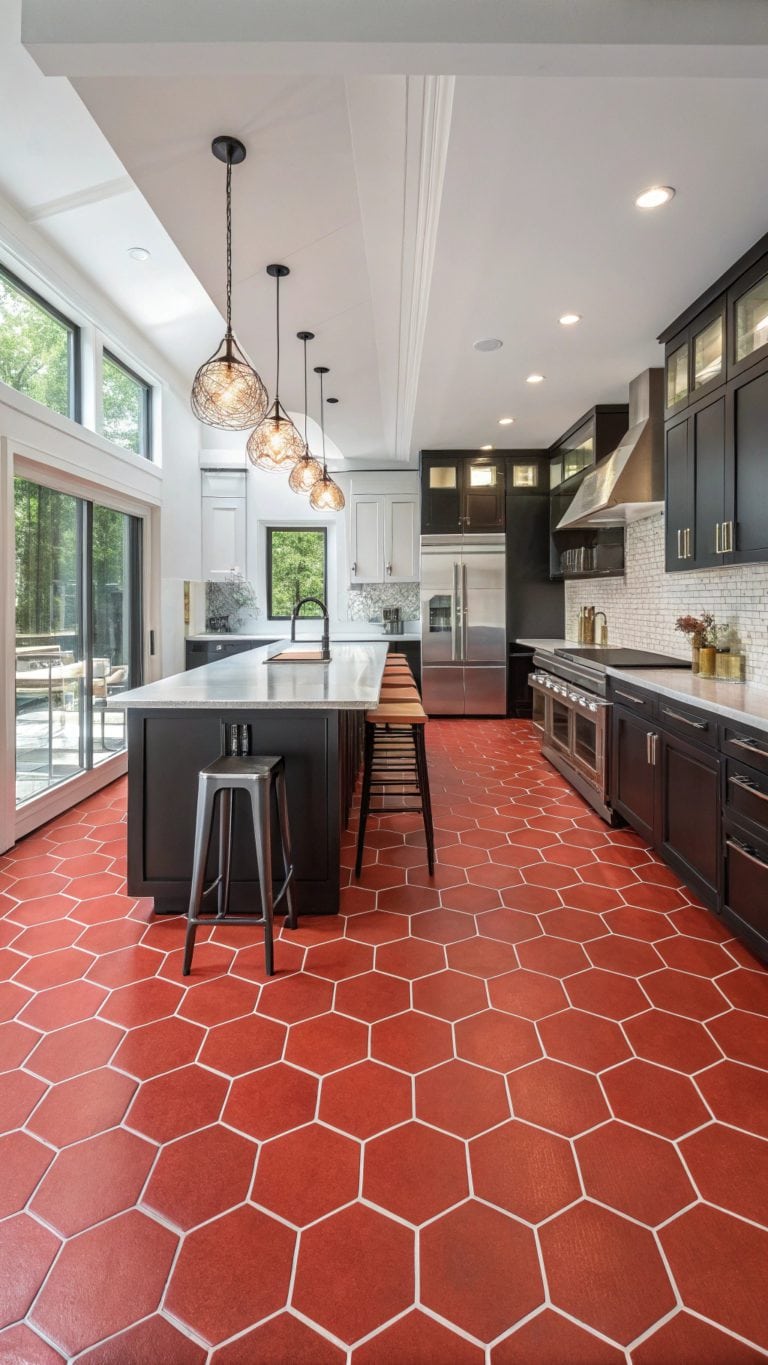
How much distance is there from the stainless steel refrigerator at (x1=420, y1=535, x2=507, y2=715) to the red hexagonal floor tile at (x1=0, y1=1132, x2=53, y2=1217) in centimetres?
564

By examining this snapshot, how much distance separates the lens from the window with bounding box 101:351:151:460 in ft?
15.6

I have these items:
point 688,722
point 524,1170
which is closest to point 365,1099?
point 524,1170

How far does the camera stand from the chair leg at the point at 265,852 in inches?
85.8

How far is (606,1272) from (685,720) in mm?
1966

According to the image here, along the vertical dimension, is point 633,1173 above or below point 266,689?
below

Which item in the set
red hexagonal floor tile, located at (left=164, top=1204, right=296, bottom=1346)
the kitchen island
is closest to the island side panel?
the kitchen island

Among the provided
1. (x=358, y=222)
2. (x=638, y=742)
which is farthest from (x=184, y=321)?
(x=638, y=742)

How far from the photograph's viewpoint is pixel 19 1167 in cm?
144

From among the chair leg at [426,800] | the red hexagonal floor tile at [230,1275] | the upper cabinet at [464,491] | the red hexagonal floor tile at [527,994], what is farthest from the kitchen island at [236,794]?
the upper cabinet at [464,491]

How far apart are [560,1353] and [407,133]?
3355mm

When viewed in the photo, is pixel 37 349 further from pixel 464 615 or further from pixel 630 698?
pixel 464 615

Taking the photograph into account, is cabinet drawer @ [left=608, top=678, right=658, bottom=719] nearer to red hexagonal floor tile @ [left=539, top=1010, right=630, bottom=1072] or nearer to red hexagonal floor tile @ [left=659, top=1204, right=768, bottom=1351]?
red hexagonal floor tile @ [left=539, top=1010, right=630, bottom=1072]

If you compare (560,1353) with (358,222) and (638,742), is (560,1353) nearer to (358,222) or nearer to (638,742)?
(638,742)

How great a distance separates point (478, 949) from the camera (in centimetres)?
238
